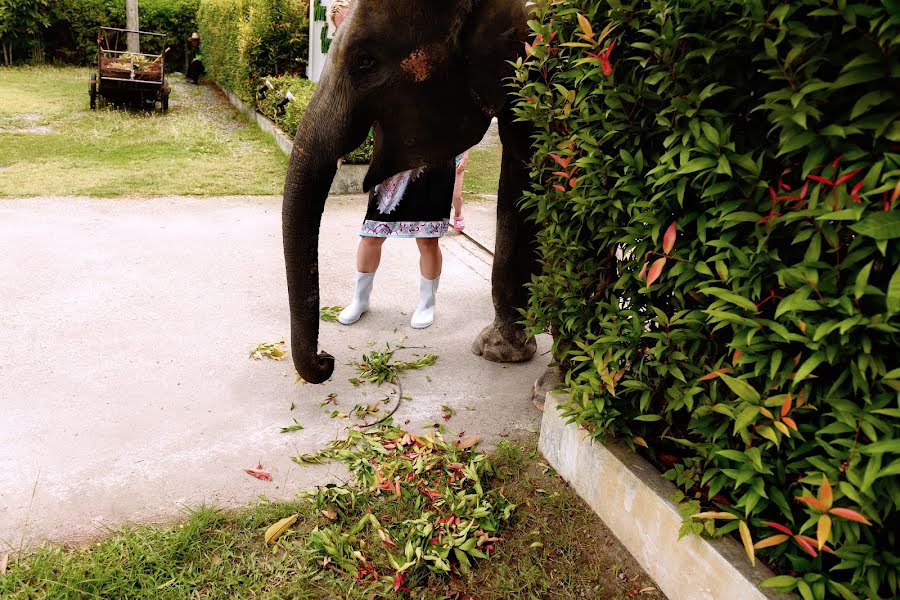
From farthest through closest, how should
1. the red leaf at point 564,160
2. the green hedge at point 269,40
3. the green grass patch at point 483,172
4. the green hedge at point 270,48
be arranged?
the green hedge at point 269,40, the green hedge at point 270,48, the green grass patch at point 483,172, the red leaf at point 564,160

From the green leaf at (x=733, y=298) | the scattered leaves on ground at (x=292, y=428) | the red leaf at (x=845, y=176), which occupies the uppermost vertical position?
the red leaf at (x=845, y=176)

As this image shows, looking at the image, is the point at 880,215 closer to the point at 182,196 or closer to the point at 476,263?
the point at 476,263

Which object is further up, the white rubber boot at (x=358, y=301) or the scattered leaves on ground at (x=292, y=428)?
the white rubber boot at (x=358, y=301)

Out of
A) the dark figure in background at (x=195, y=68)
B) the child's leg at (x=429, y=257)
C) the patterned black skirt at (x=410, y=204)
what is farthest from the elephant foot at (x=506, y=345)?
the dark figure in background at (x=195, y=68)

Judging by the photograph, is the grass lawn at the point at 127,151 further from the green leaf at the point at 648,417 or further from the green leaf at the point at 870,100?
the green leaf at the point at 870,100

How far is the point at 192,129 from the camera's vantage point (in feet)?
42.9

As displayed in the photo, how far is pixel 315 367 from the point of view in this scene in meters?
3.38

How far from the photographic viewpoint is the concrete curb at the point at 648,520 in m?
2.07

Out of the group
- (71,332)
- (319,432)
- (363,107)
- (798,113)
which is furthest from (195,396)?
(798,113)

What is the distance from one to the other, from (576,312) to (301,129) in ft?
5.28

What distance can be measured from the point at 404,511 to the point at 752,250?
1774 millimetres

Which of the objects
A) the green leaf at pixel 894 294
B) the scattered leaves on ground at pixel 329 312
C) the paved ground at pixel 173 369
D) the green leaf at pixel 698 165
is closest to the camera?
the green leaf at pixel 894 294

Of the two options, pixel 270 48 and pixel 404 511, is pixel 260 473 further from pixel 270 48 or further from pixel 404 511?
pixel 270 48

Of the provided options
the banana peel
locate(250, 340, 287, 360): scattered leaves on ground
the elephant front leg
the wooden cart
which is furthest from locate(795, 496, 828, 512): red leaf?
the wooden cart
